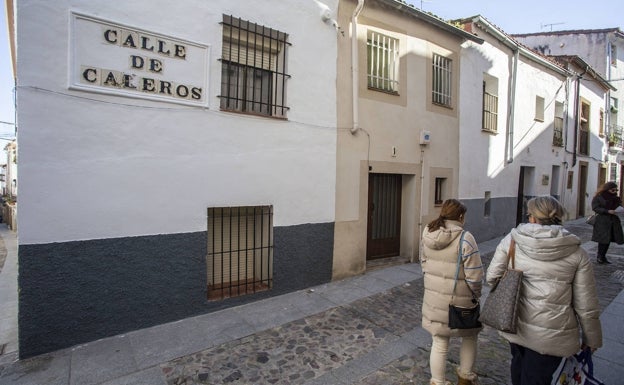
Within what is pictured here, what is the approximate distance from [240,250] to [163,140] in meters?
2.07

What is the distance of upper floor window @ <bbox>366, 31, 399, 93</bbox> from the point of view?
272 inches

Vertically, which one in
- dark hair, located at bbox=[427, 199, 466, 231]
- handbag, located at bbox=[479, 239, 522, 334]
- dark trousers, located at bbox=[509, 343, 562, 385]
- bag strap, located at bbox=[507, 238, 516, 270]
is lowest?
dark trousers, located at bbox=[509, 343, 562, 385]

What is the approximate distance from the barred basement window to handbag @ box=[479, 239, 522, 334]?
140 inches

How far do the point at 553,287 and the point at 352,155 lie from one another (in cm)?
441

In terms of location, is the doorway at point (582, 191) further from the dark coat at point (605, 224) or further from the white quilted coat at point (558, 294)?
the white quilted coat at point (558, 294)

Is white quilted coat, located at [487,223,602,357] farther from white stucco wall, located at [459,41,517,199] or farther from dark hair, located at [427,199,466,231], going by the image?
white stucco wall, located at [459,41,517,199]

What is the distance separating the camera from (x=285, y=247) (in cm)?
560

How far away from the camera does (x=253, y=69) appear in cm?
545

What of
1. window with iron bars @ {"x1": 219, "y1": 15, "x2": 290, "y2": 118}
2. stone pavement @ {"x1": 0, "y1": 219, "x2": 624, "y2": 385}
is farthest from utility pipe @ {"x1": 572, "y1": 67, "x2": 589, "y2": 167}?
window with iron bars @ {"x1": 219, "y1": 15, "x2": 290, "y2": 118}

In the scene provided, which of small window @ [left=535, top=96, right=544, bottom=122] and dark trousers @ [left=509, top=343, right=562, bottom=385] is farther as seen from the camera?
small window @ [left=535, top=96, right=544, bottom=122]

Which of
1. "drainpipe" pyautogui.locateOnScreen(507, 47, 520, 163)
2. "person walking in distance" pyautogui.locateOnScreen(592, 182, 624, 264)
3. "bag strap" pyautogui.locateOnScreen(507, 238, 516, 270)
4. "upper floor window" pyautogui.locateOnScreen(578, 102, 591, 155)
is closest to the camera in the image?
"bag strap" pyautogui.locateOnScreen(507, 238, 516, 270)

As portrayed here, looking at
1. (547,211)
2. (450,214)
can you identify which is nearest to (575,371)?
(547,211)

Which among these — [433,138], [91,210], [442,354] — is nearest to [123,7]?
[91,210]

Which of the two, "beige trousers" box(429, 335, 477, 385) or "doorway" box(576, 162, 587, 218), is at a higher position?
"doorway" box(576, 162, 587, 218)
